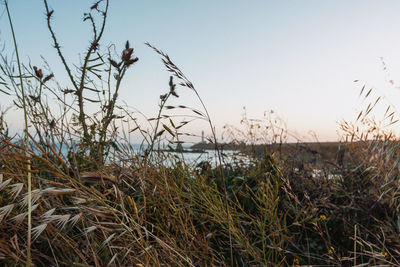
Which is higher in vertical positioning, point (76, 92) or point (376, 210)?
point (76, 92)

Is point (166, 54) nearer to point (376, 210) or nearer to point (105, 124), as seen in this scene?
point (105, 124)

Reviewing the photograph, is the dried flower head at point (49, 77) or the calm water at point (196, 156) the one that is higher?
the dried flower head at point (49, 77)

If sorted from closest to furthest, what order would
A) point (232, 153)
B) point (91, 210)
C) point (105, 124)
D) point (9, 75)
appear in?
point (91, 210), point (9, 75), point (105, 124), point (232, 153)

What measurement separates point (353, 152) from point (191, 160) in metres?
1.41

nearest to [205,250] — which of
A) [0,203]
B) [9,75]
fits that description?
[0,203]

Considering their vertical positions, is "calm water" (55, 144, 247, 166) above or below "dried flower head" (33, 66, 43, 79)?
below

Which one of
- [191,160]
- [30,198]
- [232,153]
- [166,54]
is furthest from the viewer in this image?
[232,153]

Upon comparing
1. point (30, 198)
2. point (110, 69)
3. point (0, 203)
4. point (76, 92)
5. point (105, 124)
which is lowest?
point (0, 203)

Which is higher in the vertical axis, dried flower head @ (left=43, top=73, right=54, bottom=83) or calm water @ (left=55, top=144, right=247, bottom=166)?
dried flower head @ (left=43, top=73, right=54, bottom=83)

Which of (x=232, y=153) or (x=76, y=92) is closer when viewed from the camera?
(x=76, y=92)

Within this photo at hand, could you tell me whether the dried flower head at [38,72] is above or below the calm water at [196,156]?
above

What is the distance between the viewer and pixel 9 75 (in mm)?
1799

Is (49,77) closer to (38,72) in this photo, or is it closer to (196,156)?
(38,72)

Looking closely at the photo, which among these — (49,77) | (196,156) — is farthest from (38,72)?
(196,156)
